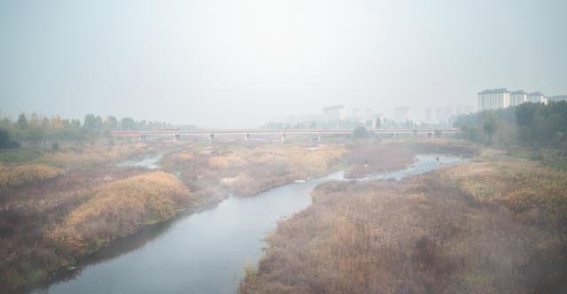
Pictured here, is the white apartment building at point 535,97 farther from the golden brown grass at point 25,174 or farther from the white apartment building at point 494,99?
the golden brown grass at point 25,174

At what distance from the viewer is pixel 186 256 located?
740 inches

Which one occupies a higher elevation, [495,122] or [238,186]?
[495,122]

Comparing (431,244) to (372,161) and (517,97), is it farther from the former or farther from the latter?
(517,97)

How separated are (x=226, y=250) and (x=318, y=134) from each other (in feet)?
297

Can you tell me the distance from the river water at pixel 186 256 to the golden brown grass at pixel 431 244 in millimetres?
1763

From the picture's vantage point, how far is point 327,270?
46.1 feet

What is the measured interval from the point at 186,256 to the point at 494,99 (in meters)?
161

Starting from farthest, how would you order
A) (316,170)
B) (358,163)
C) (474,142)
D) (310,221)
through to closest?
(474,142), (358,163), (316,170), (310,221)

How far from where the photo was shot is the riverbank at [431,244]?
12.4 metres

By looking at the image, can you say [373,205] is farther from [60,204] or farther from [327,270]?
[60,204]

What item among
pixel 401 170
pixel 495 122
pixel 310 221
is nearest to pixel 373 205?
pixel 310 221

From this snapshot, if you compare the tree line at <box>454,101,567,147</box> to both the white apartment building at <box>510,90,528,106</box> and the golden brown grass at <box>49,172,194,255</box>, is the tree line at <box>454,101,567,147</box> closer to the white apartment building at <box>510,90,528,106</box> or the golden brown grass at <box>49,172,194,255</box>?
the golden brown grass at <box>49,172,194,255</box>

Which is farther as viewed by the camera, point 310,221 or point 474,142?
point 474,142

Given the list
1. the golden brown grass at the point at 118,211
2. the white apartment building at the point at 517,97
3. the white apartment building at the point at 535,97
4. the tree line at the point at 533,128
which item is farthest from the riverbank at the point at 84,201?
the white apartment building at the point at 517,97
